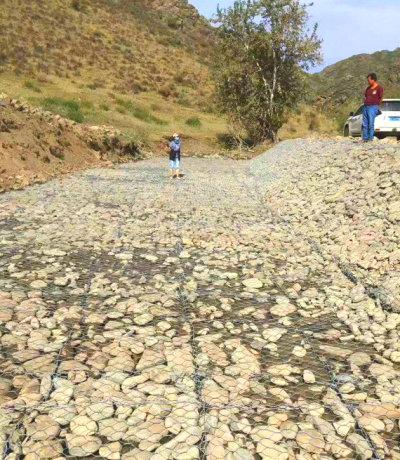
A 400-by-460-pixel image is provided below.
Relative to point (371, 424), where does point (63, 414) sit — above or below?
above

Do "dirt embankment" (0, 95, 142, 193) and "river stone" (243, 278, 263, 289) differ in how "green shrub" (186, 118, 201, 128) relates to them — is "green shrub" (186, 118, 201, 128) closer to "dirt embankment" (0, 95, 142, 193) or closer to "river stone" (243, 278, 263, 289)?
"dirt embankment" (0, 95, 142, 193)

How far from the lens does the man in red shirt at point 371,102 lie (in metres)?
10.8

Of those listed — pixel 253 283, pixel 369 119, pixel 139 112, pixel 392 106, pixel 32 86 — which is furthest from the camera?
pixel 139 112

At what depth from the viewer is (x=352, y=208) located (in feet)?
25.6

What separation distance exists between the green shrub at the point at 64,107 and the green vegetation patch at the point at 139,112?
3.64m

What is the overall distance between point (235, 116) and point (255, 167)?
752cm

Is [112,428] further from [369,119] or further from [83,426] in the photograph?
[369,119]

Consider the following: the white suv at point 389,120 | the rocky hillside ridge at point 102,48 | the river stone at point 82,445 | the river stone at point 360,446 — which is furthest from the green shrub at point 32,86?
the river stone at point 360,446

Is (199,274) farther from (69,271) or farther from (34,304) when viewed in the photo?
(34,304)

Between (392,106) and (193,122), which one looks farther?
(193,122)

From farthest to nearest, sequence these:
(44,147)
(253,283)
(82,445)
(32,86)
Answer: (32,86) → (44,147) → (253,283) → (82,445)

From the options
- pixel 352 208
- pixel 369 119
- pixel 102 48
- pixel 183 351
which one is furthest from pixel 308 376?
pixel 102 48

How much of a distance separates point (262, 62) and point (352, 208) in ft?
55.4

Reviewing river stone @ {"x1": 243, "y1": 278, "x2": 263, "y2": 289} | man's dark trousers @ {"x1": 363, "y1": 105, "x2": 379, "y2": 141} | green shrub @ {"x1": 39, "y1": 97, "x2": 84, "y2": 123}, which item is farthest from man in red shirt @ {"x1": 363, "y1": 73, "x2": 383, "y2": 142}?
green shrub @ {"x1": 39, "y1": 97, "x2": 84, "y2": 123}
